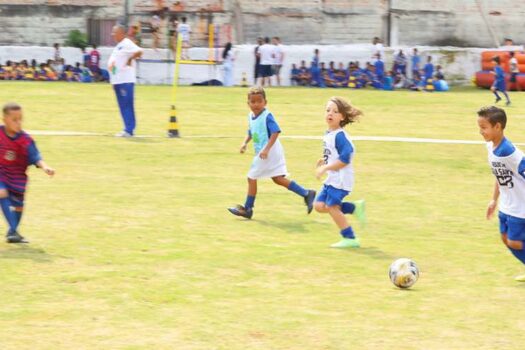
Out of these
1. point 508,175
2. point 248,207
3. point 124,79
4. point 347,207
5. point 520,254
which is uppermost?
point 124,79

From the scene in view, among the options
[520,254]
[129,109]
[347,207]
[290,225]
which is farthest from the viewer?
[129,109]

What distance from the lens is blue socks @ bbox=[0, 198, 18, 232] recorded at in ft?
32.5

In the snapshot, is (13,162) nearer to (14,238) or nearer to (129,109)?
(14,238)

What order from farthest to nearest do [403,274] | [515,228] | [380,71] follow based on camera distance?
[380,71] → [515,228] → [403,274]

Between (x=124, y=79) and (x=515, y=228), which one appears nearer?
(x=515, y=228)

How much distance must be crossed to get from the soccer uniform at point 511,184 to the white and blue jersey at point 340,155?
1718 millimetres

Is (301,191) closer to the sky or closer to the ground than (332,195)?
closer to the ground

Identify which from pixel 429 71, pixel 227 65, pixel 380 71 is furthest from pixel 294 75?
pixel 429 71

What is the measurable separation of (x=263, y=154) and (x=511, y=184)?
360cm

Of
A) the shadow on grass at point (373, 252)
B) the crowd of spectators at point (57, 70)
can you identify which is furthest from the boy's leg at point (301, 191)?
the crowd of spectators at point (57, 70)

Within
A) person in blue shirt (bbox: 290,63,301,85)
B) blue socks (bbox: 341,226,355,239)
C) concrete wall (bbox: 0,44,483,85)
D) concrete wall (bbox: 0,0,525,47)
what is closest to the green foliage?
concrete wall (bbox: 0,0,525,47)

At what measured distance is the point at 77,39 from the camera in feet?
136

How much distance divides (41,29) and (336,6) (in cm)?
1239

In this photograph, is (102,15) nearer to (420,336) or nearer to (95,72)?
(95,72)
